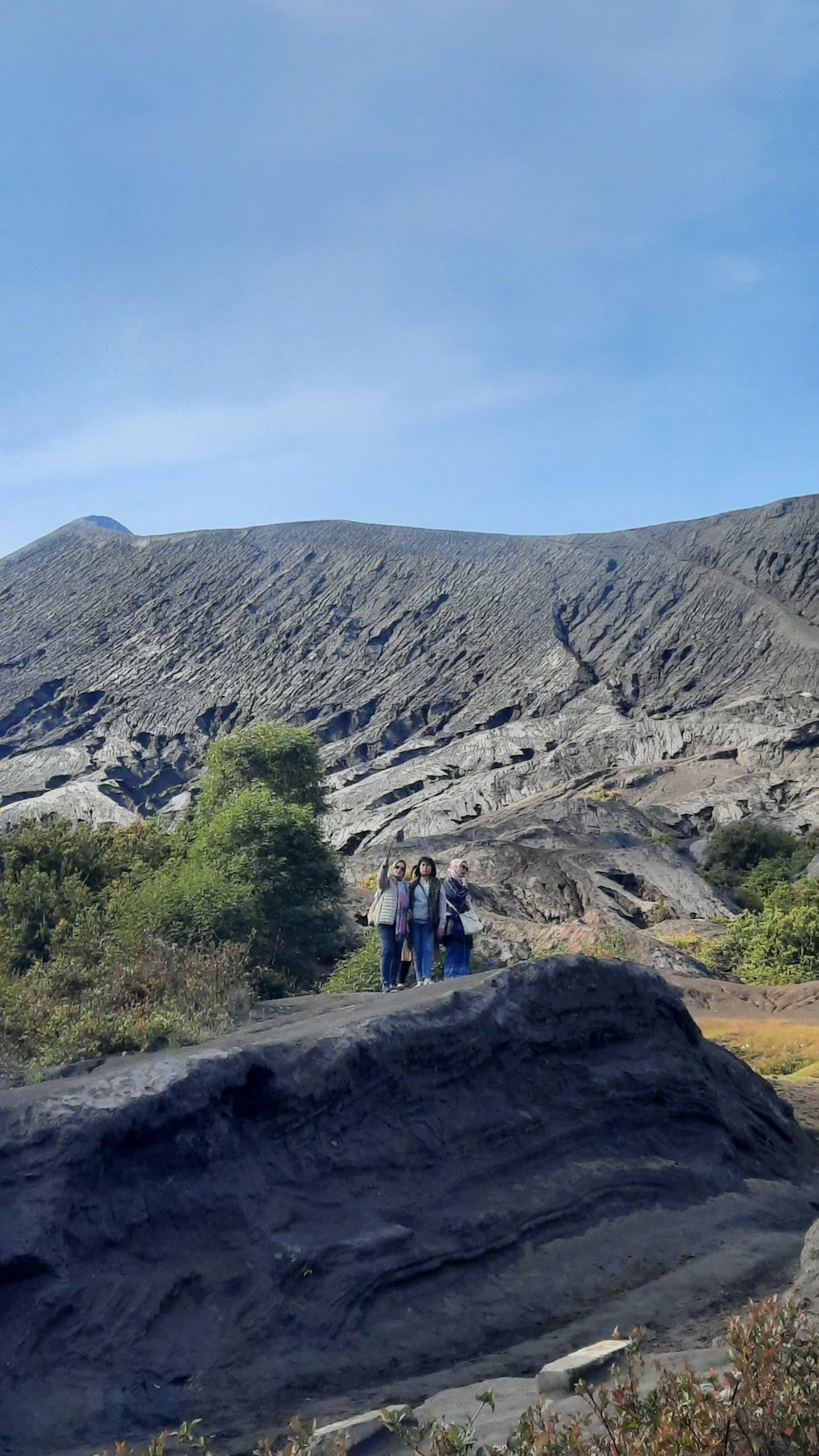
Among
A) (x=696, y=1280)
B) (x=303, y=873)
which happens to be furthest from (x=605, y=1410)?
(x=303, y=873)

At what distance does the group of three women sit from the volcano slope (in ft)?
6.23

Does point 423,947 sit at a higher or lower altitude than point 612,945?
higher

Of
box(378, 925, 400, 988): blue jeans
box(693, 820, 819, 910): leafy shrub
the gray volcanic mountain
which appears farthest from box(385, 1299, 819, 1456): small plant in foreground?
the gray volcanic mountain

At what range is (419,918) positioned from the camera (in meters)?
10.6

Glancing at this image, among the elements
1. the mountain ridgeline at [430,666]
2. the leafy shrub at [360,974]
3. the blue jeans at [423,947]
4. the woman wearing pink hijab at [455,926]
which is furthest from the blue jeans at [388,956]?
the mountain ridgeline at [430,666]

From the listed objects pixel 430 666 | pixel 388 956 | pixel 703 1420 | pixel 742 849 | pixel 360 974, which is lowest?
pixel 742 849

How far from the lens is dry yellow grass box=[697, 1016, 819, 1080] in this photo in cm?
1534

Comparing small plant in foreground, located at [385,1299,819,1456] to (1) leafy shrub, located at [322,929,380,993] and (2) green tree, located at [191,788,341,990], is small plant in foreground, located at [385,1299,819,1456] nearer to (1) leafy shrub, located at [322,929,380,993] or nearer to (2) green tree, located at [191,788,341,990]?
(1) leafy shrub, located at [322,929,380,993]

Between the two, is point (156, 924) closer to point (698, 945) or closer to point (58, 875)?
point (58, 875)

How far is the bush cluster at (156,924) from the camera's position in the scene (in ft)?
28.2

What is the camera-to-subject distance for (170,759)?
2606 inches

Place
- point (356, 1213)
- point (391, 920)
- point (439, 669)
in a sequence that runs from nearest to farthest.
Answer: point (356, 1213)
point (391, 920)
point (439, 669)

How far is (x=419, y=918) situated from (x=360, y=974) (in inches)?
190

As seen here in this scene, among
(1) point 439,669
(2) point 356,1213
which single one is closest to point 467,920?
(2) point 356,1213
